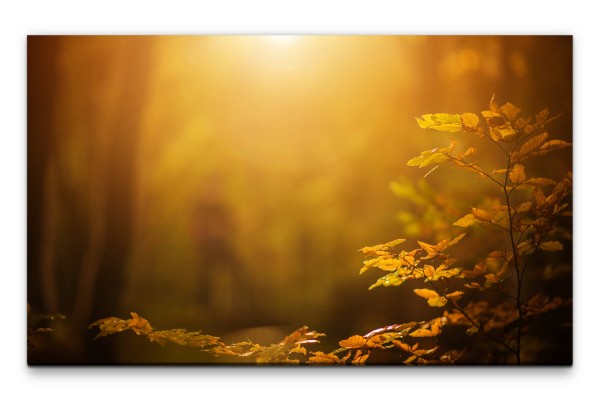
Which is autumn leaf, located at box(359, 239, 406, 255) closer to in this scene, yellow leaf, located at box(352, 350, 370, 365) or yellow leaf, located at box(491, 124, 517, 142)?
yellow leaf, located at box(352, 350, 370, 365)

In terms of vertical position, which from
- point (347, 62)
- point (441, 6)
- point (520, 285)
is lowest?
point (520, 285)

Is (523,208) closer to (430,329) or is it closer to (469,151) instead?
(469,151)

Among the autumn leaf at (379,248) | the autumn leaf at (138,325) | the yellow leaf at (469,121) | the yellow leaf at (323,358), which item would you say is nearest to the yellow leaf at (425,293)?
the autumn leaf at (379,248)

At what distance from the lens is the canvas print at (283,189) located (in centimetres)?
240

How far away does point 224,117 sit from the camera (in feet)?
7.88

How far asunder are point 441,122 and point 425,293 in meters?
0.60

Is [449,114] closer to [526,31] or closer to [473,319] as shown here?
[526,31]

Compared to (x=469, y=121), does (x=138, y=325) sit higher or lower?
lower

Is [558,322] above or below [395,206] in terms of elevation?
below

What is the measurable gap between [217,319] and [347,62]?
3.31 feet

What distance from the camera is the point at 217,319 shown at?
2412mm

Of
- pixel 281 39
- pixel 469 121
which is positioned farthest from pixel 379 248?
pixel 281 39

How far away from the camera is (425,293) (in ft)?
7.93

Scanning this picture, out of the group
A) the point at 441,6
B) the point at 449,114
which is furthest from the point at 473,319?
the point at 441,6
